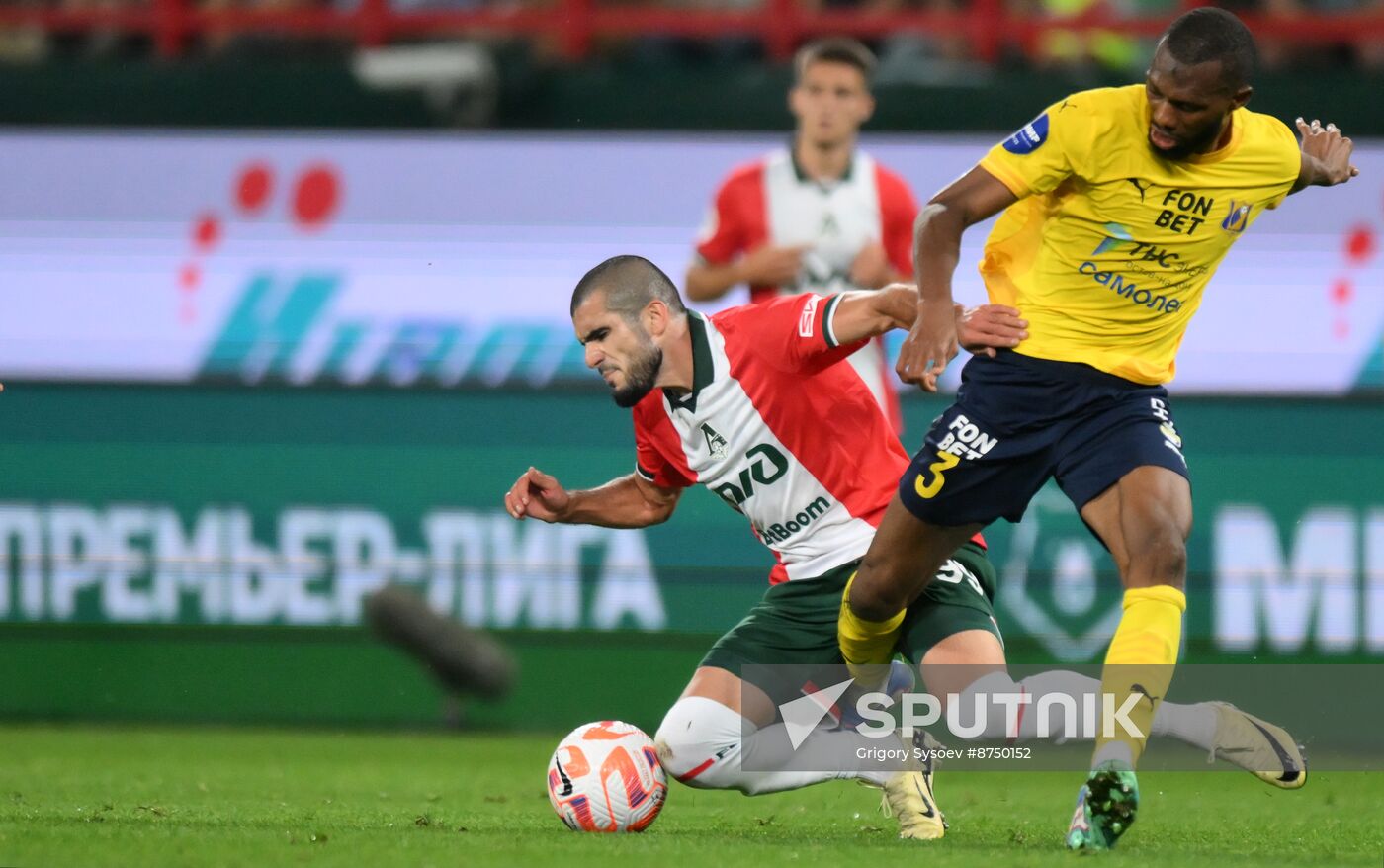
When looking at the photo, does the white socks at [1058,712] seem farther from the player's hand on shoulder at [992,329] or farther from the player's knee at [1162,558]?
the player's hand on shoulder at [992,329]

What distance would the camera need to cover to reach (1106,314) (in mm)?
5215

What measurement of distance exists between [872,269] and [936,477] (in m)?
3.08

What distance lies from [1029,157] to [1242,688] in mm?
4373

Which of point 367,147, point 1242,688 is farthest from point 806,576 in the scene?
point 367,147

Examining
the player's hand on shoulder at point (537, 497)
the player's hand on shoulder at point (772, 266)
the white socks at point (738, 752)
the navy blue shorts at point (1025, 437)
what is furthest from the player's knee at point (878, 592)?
the player's hand on shoulder at point (772, 266)

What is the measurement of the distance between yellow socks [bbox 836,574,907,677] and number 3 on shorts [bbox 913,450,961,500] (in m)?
0.37

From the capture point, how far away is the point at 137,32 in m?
11.9

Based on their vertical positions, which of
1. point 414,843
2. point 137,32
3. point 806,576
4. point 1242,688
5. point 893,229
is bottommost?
point 1242,688

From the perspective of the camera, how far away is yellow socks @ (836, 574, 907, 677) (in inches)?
216

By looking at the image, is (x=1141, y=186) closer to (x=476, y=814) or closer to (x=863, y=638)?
(x=863, y=638)

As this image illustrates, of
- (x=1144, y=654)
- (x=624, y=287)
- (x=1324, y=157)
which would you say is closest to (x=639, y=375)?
(x=624, y=287)

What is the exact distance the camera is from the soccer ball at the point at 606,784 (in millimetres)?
5434

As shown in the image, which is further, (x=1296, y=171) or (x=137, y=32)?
(x=137, y=32)

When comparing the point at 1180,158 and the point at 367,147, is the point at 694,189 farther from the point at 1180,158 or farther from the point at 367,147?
the point at 1180,158
